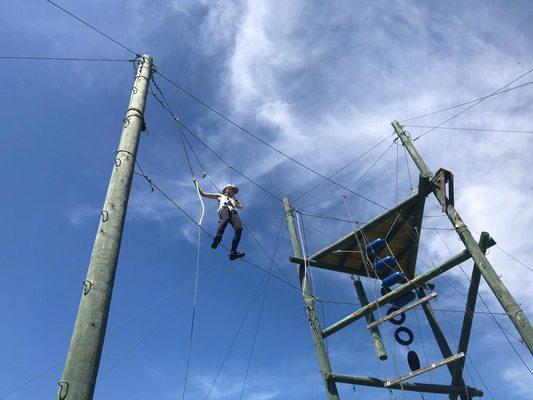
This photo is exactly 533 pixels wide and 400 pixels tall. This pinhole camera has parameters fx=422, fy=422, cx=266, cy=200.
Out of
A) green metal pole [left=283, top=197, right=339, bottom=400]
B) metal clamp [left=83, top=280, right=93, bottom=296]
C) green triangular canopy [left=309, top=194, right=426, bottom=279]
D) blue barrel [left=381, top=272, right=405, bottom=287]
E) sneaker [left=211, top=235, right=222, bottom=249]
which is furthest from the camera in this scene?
green triangular canopy [left=309, top=194, right=426, bottom=279]

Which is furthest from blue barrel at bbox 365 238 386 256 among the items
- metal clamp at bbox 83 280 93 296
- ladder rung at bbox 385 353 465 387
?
metal clamp at bbox 83 280 93 296

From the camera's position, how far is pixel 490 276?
24.3ft

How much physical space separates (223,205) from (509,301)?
5.21 m

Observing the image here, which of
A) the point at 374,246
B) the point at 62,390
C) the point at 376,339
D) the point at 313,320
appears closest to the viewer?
the point at 62,390

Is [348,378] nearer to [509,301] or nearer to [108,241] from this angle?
[509,301]

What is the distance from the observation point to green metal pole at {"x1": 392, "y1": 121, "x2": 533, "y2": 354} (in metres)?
6.68

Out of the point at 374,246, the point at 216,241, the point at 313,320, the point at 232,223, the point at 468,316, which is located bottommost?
the point at 468,316

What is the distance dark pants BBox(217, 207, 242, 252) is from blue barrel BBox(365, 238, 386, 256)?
13.0ft

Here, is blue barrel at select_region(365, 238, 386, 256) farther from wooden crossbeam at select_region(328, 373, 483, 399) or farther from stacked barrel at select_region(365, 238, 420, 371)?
wooden crossbeam at select_region(328, 373, 483, 399)

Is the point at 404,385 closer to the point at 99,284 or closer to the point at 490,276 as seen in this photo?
the point at 490,276

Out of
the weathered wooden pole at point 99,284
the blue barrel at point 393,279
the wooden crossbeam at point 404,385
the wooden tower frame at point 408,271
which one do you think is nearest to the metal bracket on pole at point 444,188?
the wooden tower frame at point 408,271

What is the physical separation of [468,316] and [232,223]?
4.99 meters

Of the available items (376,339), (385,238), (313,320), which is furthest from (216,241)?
(385,238)

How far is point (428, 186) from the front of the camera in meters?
9.27
